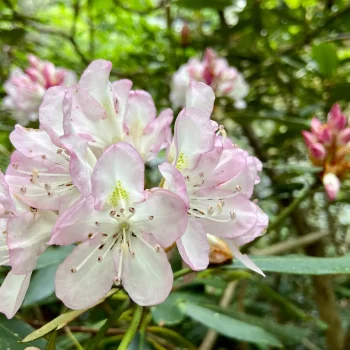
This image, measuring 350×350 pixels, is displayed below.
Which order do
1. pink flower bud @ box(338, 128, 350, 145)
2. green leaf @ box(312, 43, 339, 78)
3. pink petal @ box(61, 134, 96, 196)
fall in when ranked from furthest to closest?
green leaf @ box(312, 43, 339, 78), pink flower bud @ box(338, 128, 350, 145), pink petal @ box(61, 134, 96, 196)

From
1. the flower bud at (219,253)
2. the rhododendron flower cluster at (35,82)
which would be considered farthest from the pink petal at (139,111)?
the rhododendron flower cluster at (35,82)

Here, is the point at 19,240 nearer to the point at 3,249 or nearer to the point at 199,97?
the point at 3,249

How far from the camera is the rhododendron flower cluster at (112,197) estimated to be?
564 mm

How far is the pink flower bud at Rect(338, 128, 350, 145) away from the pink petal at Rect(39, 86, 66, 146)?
605 mm

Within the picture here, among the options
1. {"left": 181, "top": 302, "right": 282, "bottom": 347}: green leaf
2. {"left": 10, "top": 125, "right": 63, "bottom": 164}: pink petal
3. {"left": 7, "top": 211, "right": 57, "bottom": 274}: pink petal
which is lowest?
{"left": 181, "top": 302, "right": 282, "bottom": 347}: green leaf

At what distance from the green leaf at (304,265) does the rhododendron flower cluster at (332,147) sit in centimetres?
23

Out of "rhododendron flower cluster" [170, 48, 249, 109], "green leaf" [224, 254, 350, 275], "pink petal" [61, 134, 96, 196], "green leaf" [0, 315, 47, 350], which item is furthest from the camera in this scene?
"rhododendron flower cluster" [170, 48, 249, 109]

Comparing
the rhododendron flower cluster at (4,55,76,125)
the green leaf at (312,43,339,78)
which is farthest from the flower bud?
the green leaf at (312,43,339,78)

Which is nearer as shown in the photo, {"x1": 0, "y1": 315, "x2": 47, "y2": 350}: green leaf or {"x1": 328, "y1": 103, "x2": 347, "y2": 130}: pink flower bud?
{"x1": 0, "y1": 315, "x2": 47, "y2": 350}: green leaf

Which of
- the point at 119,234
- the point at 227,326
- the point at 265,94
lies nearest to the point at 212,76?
the point at 265,94

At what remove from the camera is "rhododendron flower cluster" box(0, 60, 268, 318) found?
56 centimetres

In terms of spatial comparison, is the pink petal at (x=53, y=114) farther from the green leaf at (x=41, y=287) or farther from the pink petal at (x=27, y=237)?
the green leaf at (x=41, y=287)

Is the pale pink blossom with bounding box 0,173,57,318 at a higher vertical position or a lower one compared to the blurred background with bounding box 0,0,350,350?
higher

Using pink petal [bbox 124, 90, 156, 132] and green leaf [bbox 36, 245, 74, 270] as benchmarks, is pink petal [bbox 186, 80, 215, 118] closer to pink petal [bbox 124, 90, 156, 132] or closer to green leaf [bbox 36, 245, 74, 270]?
pink petal [bbox 124, 90, 156, 132]
